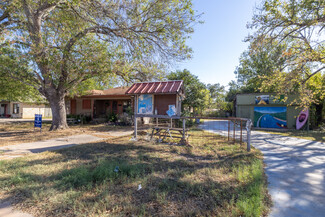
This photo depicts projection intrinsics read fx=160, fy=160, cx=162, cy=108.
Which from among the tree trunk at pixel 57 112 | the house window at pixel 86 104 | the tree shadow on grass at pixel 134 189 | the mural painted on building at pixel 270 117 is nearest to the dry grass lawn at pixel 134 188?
the tree shadow on grass at pixel 134 189

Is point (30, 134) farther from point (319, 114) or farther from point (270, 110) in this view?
point (319, 114)

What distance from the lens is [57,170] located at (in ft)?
12.6

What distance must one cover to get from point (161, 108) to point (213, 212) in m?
5.39

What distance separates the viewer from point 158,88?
7422mm

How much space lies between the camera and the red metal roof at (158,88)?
7017 millimetres

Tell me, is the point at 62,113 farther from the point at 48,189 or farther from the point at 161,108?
the point at 48,189

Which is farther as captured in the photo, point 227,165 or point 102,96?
point 102,96

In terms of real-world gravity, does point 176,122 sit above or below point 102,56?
below

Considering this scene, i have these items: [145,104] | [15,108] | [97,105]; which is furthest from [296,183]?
[15,108]

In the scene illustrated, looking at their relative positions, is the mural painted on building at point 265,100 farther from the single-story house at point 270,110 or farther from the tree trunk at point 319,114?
the tree trunk at point 319,114

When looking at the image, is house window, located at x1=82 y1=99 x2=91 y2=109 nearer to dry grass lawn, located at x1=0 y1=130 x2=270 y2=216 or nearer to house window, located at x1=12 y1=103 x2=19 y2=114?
dry grass lawn, located at x1=0 y1=130 x2=270 y2=216

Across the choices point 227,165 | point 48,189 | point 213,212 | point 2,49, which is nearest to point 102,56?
point 2,49

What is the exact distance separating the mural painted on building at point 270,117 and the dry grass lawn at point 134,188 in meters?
12.4

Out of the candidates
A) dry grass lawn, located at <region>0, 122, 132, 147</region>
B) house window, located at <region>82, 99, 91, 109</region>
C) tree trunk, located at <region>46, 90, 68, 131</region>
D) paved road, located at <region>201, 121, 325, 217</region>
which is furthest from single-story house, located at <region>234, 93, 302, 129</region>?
house window, located at <region>82, 99, 91, 109</region>
